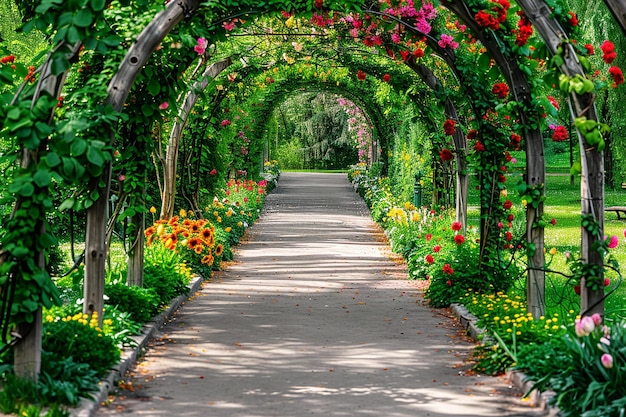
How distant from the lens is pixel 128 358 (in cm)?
749

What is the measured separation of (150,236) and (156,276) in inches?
66.6

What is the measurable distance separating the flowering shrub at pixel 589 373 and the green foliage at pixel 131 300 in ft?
13.4

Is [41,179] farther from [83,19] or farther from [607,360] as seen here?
[607,360]

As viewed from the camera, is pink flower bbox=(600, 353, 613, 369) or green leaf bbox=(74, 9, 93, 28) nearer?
pink flower bbox=(600, 353, 613, 369)

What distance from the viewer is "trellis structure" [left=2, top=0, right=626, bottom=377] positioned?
19.9 feet

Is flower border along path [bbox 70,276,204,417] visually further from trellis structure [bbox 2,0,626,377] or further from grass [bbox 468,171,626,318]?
grass [bbox 468,171,626,318]

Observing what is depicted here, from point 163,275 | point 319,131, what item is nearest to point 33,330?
point 163,275

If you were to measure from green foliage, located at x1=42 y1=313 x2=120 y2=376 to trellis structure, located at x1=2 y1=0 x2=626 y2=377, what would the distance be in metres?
0.46

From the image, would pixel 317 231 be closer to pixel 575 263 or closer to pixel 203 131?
pixel 203 131

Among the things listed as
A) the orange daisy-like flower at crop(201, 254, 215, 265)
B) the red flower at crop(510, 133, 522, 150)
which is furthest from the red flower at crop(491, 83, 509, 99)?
the orange daisy-like flower at crop(201, 254, 215, 265)

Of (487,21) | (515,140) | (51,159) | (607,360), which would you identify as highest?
(487,21)

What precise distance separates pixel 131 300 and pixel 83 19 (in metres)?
4.02

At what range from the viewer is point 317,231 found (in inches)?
810

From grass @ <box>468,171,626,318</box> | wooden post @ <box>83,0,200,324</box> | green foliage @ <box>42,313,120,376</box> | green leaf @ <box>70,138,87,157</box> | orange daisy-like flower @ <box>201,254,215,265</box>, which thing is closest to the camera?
green leaf @ <box>70,138,87,157</box>
